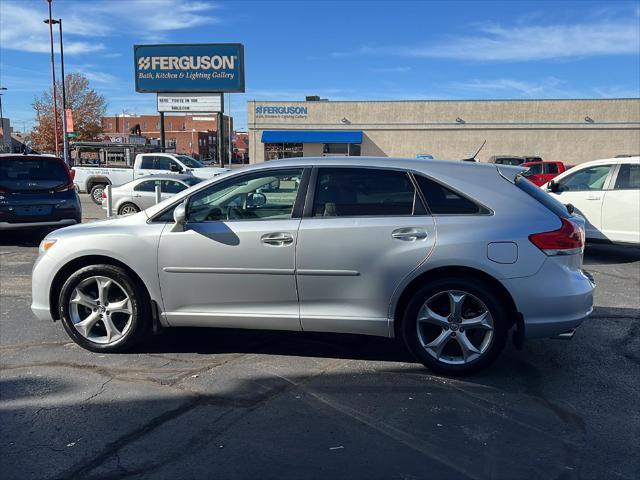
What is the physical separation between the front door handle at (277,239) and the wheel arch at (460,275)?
985 mm

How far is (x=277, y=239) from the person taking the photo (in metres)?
4.49

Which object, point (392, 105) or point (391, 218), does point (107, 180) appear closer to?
point (391, 218)

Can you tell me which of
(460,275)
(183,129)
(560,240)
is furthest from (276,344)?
(183,129)

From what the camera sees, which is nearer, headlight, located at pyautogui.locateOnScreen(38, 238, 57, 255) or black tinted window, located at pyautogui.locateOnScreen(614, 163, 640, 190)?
headlight, located at pyautogui.locateOnScreen(38, 238, 57, 255)

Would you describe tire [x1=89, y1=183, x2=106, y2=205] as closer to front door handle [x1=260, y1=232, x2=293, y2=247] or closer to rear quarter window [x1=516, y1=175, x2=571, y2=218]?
front door handle [x1=260, y1=232, x2=293, y2=247]

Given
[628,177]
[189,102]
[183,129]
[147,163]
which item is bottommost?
[628,177]

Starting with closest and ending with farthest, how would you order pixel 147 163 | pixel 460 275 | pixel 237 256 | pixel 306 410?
pixel 306 410 → pixel 460 275 → pixel 237 256 → pixel 147 163

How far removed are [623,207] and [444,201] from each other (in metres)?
6.34

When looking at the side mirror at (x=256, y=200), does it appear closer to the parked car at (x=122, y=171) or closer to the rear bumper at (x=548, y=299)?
the rear bumper at (x=548, y=299)

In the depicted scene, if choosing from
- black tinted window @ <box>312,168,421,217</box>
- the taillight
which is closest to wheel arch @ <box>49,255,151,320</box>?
black tinted window @ <box>312,168,421,217</box>

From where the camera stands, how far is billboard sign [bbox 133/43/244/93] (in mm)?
28812

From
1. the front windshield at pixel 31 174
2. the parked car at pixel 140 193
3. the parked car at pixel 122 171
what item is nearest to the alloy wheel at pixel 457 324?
the front windshield at pixel 31 174

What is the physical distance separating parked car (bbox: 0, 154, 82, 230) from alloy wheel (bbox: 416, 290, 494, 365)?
860cm

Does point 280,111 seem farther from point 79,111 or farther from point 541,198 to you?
point 541,198
